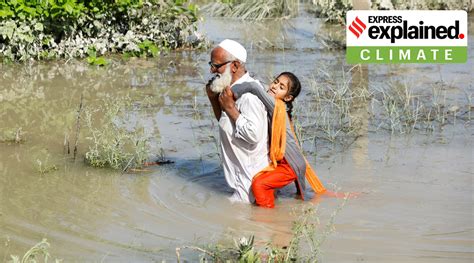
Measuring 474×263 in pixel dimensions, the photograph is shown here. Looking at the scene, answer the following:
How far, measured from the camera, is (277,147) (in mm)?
6410

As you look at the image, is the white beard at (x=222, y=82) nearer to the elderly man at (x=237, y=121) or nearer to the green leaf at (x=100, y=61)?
the elderly man at (x=237, y=121)

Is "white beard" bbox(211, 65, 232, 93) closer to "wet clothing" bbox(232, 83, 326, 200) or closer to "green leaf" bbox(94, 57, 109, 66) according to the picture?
"wet clothing" bbox(232, 83, 326, 200)

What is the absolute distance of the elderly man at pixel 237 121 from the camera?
6.22 meters

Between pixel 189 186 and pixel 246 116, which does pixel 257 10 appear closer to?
pixel 189 186

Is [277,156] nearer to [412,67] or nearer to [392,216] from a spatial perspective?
[392,216]

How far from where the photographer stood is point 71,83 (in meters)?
10.7

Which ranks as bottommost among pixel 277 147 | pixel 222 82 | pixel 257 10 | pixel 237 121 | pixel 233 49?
pixel 277 147

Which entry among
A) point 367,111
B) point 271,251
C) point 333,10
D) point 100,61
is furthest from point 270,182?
point 333,10

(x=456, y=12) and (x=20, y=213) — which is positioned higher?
(x=456, y=12)

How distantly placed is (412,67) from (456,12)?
10.4 ft

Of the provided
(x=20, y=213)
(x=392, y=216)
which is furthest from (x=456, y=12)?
(x=20, y=213)

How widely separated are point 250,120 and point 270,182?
44 centimetres

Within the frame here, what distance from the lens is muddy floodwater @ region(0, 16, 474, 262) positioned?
571cm

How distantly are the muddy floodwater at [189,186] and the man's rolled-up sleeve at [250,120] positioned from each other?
0.49 meters
